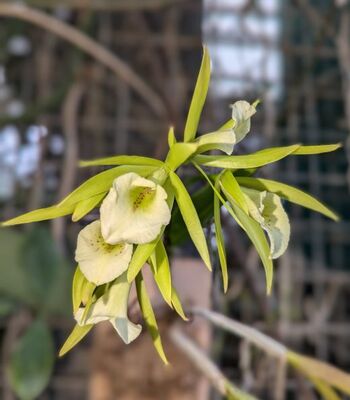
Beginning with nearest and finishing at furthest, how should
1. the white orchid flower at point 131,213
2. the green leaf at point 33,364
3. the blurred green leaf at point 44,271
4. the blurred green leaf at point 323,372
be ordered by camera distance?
the white orchid flower at point 131,213 → the blurred green leaf at point 323,372 → the green leaf at point 33,364 → the blurred green leaf at point 44,271

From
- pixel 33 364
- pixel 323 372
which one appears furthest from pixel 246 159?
pixel 33 364

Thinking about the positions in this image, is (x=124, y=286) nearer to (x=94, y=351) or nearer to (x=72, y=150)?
(x=94, y=351)

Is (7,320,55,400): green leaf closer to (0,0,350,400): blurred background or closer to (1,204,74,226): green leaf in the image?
(0,0,350,400): blurred background

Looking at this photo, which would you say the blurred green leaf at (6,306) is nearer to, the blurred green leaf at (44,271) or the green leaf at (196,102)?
the blurred green leaf at (44,271)

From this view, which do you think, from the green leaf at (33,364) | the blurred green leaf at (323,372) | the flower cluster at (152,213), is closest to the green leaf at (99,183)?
the flower cluster at (152,213)

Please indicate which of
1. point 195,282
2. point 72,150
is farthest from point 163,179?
point 72,150

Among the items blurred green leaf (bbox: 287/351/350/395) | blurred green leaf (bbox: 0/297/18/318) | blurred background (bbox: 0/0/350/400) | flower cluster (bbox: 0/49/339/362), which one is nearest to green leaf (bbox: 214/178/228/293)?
flower cluster (bbox: 0/49/339/362)

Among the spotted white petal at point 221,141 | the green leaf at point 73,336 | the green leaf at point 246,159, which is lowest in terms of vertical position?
the green leaf at point 73,336
